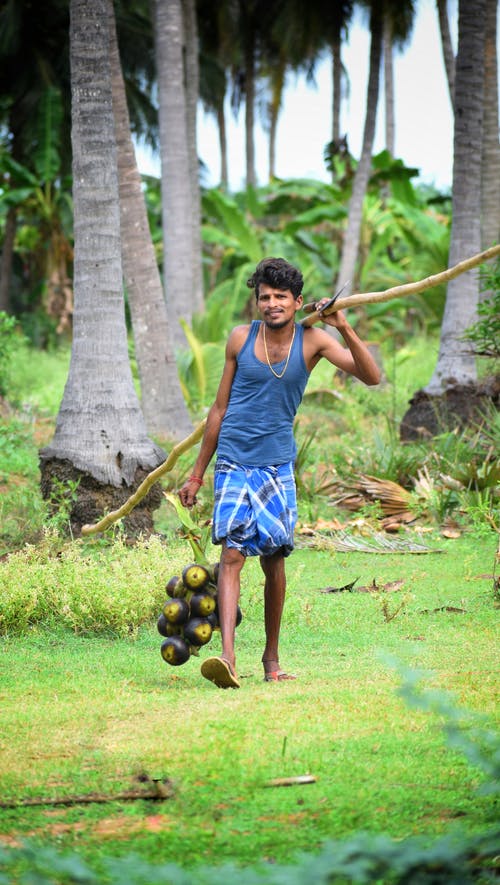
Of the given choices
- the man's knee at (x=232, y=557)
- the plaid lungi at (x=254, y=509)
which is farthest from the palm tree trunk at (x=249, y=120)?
the man's knee at (x=232, y=557)

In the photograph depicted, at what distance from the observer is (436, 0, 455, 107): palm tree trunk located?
65.0ft

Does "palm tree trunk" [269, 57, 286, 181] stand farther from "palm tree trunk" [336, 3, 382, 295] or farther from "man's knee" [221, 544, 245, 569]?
"man's knee" [221, 544, 245, 569]

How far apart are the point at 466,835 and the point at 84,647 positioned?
3451 mm

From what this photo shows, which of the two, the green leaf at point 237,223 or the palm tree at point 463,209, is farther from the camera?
the green leaf at point 237,223

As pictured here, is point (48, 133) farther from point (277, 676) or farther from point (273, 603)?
point (277, 676)

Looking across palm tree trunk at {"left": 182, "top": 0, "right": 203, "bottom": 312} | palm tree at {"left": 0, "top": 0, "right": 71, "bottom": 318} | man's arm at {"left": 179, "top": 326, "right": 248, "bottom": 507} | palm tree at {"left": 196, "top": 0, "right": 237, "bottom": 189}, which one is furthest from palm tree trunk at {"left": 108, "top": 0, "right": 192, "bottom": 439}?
palm tree at {"left": 196, "top": 0, "right": 237, "bottom": 189}

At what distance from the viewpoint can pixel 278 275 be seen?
5031 millimetres

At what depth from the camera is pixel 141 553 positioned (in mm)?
6805

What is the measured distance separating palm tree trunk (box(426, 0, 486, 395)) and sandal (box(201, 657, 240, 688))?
8.69m

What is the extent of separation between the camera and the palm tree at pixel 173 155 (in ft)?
49.3

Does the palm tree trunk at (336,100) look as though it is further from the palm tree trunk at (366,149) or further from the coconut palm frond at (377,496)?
the coconut palm frond at (377,496)

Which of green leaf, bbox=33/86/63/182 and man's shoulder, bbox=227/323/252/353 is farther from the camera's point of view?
green leaf, bbox=33/86/63/182

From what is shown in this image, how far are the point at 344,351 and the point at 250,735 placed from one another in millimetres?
1848

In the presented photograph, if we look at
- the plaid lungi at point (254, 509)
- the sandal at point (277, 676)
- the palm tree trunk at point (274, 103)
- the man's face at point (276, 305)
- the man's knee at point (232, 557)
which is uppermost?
the palm tree trunk at point (274, 103)
